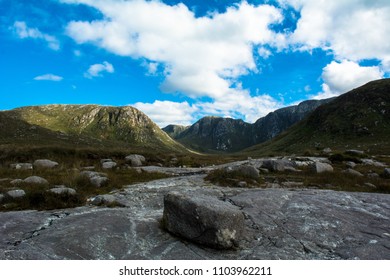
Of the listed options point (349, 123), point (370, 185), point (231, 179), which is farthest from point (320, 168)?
point (349, 123)

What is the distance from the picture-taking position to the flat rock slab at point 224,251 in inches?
296

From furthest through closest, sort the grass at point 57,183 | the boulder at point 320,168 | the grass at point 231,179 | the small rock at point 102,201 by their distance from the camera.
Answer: the boulder at point 320,168
the grass at point 231,179
the small rock at point 102,201
the grass at point 57,183

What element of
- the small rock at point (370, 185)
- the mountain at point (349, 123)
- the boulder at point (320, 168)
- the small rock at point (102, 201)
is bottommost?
the small rock at point (370, 185)

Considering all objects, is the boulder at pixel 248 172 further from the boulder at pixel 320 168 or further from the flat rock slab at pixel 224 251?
the flat rock slab at pixel 224 251

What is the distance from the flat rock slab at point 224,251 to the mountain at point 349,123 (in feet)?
327

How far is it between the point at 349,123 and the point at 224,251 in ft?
457

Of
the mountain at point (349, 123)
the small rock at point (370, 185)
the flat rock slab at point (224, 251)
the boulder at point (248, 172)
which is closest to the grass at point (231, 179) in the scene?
the boulder at point (248, 172)

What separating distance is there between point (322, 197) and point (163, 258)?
849cm

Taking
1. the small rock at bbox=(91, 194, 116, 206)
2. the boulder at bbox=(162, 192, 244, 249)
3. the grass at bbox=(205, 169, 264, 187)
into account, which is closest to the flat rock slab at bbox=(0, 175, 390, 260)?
the boulder at bbox=(162, 192, 244, 249)

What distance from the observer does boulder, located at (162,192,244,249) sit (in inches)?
313

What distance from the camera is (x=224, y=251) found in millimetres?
7863

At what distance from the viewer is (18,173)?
63.7 ft

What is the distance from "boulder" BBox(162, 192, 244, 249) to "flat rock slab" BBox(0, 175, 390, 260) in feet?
0.79

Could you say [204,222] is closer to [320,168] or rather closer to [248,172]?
[248,172]
